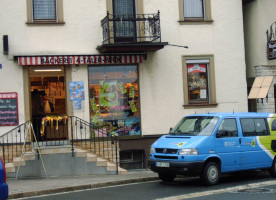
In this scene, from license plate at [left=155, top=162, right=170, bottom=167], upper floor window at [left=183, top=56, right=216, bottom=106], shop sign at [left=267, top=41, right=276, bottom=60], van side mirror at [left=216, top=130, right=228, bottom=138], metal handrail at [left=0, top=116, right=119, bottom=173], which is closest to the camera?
license plate at [left=155, top=162, right=170, bottom=167]

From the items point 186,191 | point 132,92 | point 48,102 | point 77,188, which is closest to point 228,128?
point 186,191

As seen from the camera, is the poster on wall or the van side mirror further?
the poster on wall

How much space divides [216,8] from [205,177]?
8265mm

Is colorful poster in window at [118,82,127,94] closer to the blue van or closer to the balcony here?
the balcony

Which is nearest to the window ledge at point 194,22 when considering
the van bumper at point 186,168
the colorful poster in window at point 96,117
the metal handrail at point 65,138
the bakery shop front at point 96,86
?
the bakery shop front at point 96,86

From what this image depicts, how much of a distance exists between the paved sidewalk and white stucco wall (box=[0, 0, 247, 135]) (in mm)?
2774

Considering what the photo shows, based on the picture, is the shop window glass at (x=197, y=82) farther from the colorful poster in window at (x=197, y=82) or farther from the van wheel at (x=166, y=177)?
the van wheel at (x=166, y=177)

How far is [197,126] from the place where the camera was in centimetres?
1298

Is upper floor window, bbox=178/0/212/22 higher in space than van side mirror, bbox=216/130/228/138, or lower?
higher

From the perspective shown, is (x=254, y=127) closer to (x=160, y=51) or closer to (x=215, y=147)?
(x=215, y=147)

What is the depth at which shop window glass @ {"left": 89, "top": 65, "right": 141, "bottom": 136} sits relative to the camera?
55.3 ft

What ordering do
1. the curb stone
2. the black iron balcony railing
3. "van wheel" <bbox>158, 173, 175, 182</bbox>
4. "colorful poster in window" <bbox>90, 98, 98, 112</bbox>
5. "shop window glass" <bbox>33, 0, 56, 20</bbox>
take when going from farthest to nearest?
"colorful poster in window" <bbox>90, 98, 98, 112</bbox> → "shop window glass" <bbox>33, 0, 56, 20</bbox> → the black iron balcony railing → "van wheel" <bbox>158, 173, 175, 182</bbox> → the curb stone

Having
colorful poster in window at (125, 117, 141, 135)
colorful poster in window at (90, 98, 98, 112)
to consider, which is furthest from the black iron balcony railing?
colorful poster in window at (125, 117, 141, 135)

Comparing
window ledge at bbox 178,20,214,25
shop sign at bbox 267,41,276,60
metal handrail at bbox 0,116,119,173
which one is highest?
window ledge at bbox 178,20,214,25
